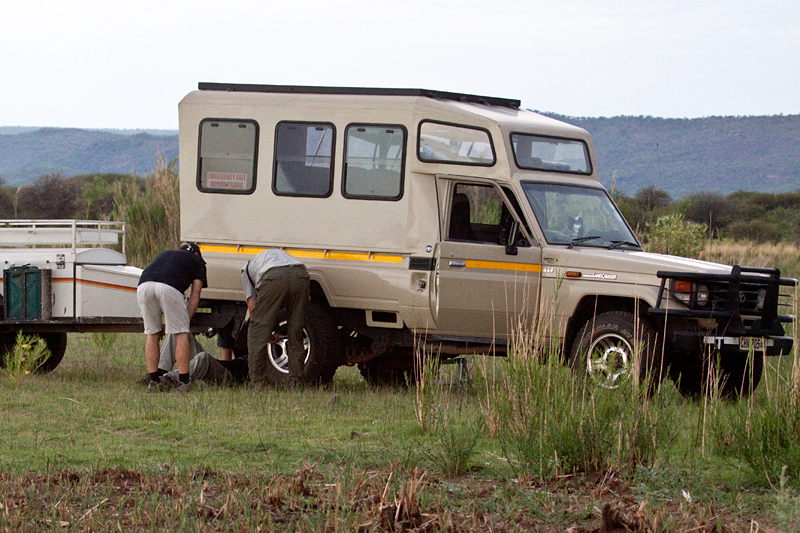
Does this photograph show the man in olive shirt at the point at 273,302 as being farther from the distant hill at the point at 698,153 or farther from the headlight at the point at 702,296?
the distant hill at the point at 698,153

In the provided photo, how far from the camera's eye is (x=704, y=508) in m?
5.21

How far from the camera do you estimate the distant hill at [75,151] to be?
442 feet

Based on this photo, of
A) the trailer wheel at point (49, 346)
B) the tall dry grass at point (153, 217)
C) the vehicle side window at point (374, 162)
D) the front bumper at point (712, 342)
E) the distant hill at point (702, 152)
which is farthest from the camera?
the distant hill at point (702, 152)

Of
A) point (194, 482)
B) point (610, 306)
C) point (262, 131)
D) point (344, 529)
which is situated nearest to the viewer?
point (344, 529)

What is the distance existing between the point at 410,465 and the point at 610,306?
377 cm

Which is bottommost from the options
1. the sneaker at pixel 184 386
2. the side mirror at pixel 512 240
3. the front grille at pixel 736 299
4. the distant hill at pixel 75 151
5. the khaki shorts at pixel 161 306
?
the sneaker at pixel 184 386

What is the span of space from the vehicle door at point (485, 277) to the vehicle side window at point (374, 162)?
513 mm

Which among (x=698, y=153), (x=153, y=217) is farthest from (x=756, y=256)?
(x=698, y=153)

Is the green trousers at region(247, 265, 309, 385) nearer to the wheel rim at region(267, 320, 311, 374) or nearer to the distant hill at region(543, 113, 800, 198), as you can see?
the wheel rim at region(267, 320, 311, 374)

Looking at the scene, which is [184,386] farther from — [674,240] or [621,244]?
[674,240]

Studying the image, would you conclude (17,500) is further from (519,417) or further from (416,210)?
(416,210)

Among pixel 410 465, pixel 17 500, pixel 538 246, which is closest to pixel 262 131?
pixel 538 246

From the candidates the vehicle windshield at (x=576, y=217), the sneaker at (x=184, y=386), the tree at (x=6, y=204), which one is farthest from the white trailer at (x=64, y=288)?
the tree at (x=6, y=204)

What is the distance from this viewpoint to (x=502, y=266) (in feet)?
32.3
